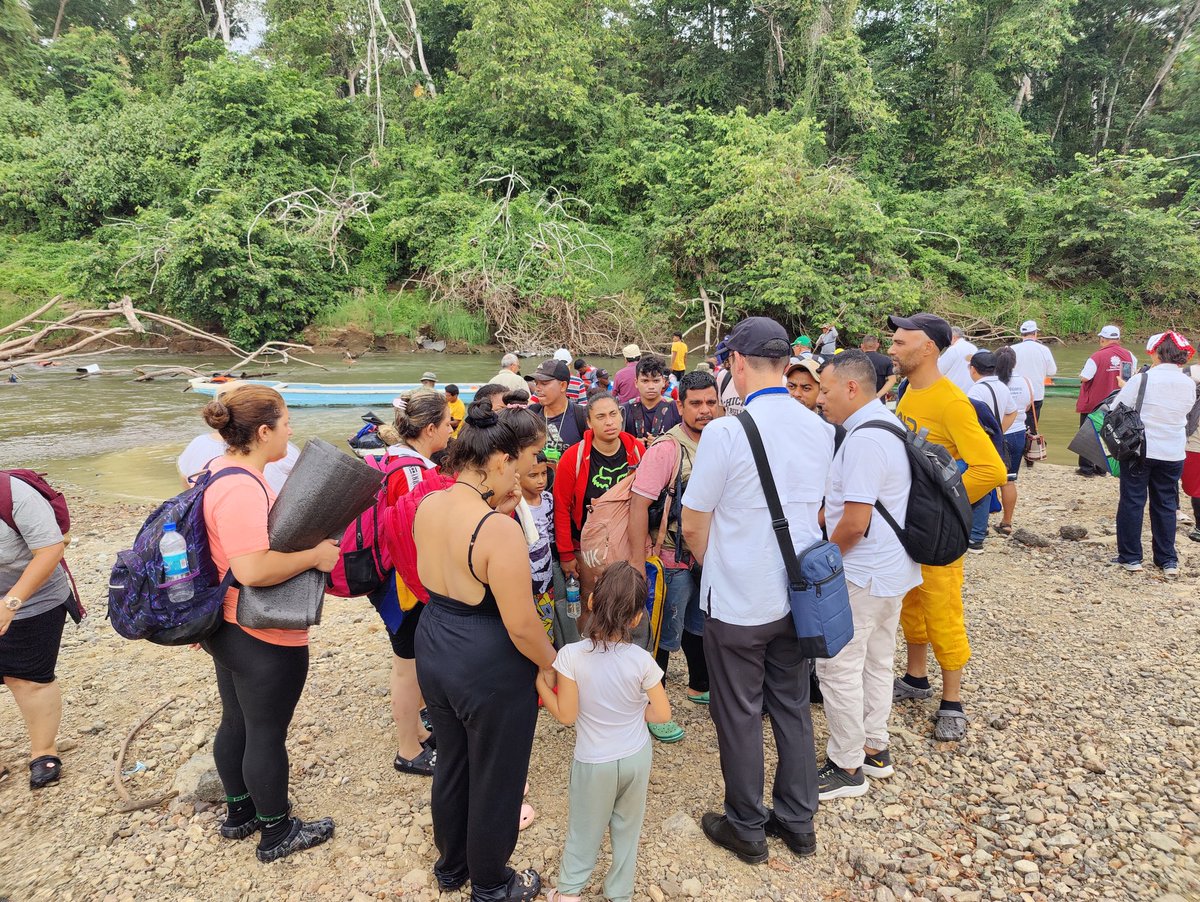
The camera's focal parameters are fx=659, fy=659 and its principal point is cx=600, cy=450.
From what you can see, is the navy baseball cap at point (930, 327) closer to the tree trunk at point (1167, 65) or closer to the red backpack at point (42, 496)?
the red backpack at point (42, 496)

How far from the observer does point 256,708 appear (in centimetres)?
231

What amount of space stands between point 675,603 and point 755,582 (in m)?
1.00

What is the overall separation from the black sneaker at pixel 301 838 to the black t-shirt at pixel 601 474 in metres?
1.64

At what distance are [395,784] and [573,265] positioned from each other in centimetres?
1898

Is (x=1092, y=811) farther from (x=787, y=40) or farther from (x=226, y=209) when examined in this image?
(x=787, y=40)

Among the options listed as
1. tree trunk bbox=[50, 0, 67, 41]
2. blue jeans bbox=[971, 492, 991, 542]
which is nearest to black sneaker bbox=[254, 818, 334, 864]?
blue jeans bbox=[971, 492, 991, 542]

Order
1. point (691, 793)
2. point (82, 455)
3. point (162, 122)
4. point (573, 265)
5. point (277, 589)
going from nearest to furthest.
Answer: point (277, 589), point (691, 793), point (82, 455), point (573, 265), point (162, 122)

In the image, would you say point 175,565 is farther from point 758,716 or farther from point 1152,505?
point 1152,505

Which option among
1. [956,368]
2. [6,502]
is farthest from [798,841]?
[956,368]

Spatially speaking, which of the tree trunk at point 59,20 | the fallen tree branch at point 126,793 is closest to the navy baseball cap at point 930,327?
the fallen tree branch at point 126,793

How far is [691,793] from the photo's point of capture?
2.81m

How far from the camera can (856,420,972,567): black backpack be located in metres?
2.72

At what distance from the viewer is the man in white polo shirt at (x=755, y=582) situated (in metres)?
Answer: 2.32

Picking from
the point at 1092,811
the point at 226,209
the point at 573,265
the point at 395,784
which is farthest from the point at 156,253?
the point at 1092,811
